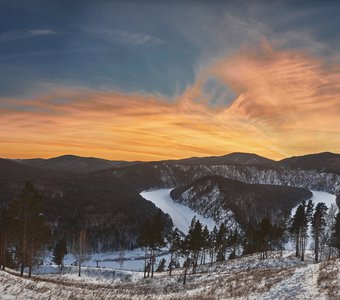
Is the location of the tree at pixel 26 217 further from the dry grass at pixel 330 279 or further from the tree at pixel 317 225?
the tree at pixel 317 225

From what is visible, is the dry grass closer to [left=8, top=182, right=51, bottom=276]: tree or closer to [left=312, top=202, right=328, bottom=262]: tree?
[left=8, top=182, right=51, bottom=276]: tree

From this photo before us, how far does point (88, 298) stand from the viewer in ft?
77.2

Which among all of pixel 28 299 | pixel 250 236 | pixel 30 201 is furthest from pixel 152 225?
pixel 250 236

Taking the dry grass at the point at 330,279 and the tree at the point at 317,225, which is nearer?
the dry grass at the point at 330,279

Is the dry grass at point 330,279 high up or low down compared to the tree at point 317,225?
up

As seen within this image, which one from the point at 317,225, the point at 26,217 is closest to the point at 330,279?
the point at 26,217

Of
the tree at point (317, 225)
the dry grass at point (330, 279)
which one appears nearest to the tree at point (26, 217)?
the dry grass at point (330, 279)

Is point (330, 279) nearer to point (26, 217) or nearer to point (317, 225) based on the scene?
point (26, 217)

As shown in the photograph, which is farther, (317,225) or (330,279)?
(317,225)

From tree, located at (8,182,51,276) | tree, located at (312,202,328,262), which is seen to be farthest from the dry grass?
tree, located at (312,202,328,262)

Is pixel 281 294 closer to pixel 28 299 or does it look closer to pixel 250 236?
pixel 28 299

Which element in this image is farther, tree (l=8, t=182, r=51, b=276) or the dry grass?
tree (l=8, t=182, r=51, b=276)

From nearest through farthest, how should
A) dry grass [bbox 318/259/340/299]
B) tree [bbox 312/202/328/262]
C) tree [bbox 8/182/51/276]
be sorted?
dry grass [bbox 318/259/340/299] → tree [bbox 8/182/51/276] → tree [bbox 312/202/328/262]

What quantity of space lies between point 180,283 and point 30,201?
74.7 ft
